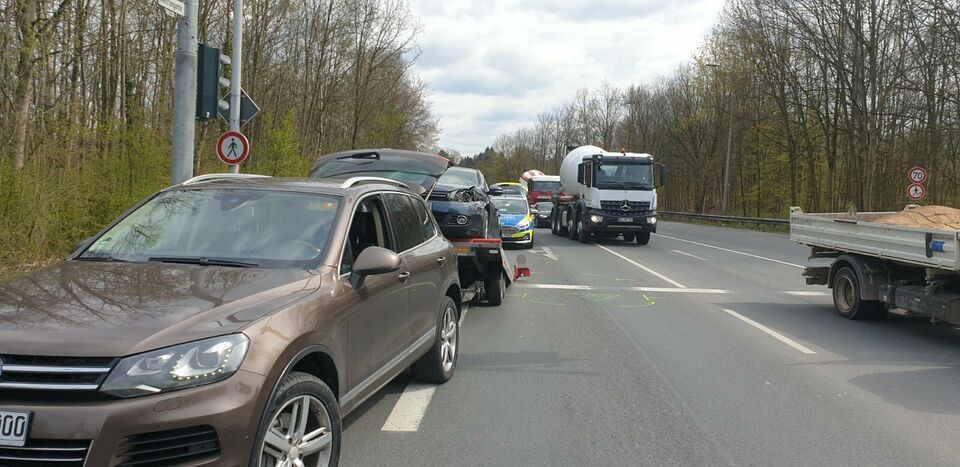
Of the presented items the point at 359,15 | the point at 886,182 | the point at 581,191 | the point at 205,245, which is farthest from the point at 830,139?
the point at 205,245

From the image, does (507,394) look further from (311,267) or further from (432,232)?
(311,267)

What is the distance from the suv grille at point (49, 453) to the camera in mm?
2588

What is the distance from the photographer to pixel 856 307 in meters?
9.37

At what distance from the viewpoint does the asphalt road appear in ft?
14.7

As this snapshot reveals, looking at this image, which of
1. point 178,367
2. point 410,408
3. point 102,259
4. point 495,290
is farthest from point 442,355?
point 495,290

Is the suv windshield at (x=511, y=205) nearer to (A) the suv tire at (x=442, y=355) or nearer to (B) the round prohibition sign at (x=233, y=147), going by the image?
(B) the round prohibition sign at (x=233, y=147)

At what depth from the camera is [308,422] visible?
11.5 ft

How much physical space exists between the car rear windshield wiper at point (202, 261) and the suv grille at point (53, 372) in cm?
122

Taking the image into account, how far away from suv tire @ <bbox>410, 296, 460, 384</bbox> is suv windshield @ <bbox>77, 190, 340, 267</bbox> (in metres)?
1.83

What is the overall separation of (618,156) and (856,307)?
1531cm

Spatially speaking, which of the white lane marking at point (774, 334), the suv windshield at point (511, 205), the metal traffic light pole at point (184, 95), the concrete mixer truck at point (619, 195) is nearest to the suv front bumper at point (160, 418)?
the white lane marking at point (774, 334)

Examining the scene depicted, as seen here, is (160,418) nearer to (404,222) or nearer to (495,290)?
(404,222)

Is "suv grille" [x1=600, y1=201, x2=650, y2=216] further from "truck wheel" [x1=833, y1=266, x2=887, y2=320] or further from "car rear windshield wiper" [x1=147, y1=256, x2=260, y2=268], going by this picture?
"car rear windshield wiper" [x1=147, y1=256, x2=260, y2=268]

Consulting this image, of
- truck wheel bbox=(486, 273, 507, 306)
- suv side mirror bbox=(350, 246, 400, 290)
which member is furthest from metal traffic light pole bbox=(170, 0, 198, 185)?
suv side mirror bbox=(350, 246, 400, 290)
